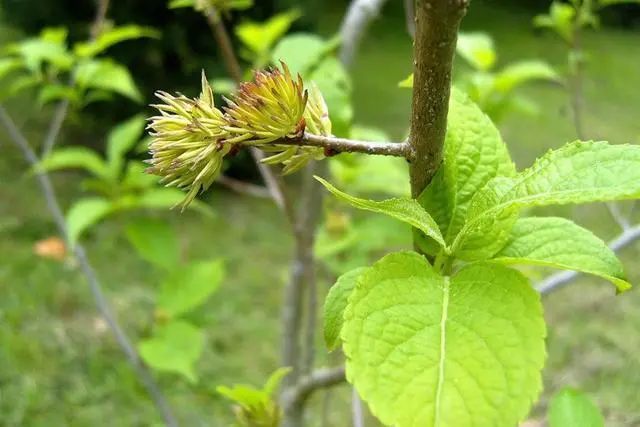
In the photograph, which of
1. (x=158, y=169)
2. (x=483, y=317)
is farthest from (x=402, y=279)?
(x=158, y=169)

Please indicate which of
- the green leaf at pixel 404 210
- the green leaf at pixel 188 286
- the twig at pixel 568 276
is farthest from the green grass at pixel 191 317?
the green leaf at pixel 404 210

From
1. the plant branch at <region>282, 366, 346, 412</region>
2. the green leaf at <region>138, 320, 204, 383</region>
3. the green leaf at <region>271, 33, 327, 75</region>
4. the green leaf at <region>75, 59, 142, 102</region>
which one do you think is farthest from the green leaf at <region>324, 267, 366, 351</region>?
the green leaf at <region>75, 59, 142, 102</region>

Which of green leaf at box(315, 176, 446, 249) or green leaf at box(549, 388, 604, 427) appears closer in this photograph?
green leaf at box(315, 176, 446, 249)

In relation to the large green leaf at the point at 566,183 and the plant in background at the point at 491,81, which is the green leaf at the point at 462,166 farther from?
the plant in background at the point at 491,81

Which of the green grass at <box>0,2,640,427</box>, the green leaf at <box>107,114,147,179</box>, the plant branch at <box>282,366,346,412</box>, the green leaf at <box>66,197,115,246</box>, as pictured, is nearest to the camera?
the plant branch at <box>282,366,346,412</box>

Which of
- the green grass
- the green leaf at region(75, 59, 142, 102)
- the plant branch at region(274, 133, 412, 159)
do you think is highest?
the green leaf at region(75, 59, 142, 102)

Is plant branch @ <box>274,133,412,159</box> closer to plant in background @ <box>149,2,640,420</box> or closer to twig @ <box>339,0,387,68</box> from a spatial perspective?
plant in background @ <box>149,2,640,420</box>
